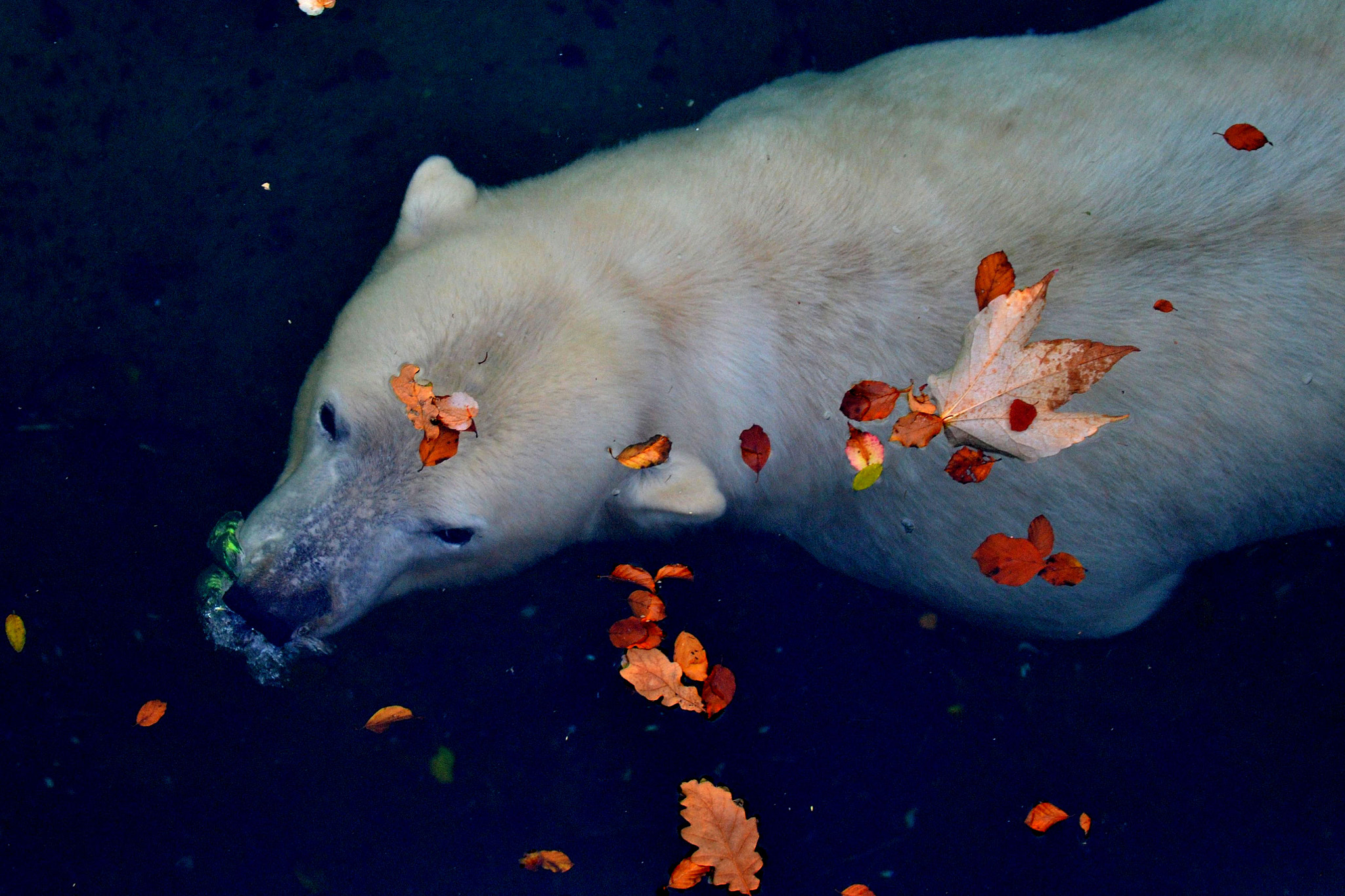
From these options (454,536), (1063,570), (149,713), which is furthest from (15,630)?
(1063,570)

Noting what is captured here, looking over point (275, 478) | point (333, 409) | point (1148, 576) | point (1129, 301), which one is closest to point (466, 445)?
point (333, 409)

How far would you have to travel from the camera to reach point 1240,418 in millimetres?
2539

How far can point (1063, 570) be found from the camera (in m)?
2.90

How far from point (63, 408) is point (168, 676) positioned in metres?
1.12

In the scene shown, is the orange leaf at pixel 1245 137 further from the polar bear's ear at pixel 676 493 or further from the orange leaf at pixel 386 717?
the orange leaf at pixel 386 717

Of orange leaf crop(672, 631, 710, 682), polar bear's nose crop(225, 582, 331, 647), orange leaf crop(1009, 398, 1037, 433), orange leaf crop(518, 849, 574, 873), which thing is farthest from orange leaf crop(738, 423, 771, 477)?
orange leaf crop(518, 849, 574, 873)

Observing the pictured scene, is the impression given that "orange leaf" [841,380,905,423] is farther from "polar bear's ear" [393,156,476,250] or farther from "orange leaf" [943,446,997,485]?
"polar bear's ear" [393,156,476,250]

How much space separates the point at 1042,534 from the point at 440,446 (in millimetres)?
1919

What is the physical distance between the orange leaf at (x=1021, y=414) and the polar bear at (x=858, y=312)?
0.20m

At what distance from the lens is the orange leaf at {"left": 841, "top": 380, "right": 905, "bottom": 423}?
263 centimetres

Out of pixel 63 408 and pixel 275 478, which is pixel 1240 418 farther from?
pixel 63 408

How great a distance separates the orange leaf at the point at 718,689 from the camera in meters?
3.43

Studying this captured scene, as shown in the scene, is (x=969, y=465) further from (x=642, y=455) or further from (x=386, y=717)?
(x=386, y=717)

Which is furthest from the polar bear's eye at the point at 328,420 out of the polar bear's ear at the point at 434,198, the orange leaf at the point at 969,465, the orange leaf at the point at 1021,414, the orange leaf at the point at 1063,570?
the orange leaf at the point at 1063,570
